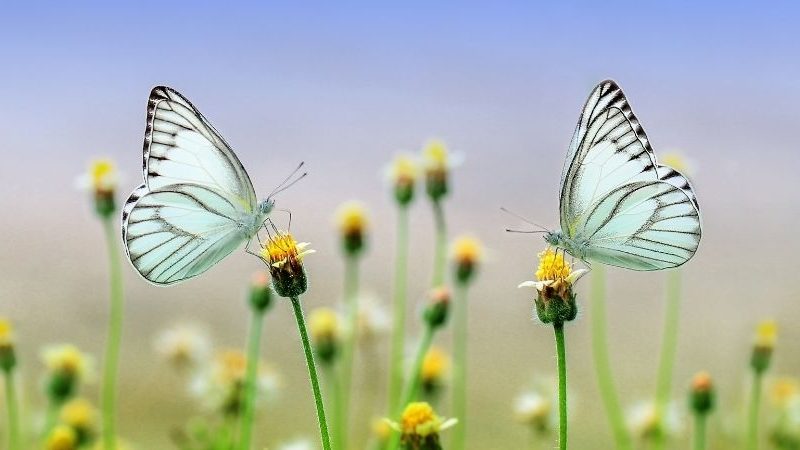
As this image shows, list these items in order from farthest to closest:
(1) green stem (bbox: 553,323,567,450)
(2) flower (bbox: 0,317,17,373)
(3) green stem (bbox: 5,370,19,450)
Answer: (2) flower (bbox: 0,317,17,373) → (3) green stem (bbox: 5,370,19,450) → (1) green stem (bbox: 553,323,567,450)

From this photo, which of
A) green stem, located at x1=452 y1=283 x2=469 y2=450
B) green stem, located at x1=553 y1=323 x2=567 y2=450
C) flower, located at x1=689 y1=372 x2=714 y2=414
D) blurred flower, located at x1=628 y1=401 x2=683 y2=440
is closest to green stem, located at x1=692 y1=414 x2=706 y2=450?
flower, located at x1=689 y1=372 x2=714 y2=414

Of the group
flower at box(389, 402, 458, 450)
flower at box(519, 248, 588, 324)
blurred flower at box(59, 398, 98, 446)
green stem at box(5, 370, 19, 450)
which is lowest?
blurred flower at box(59, 398, 98, 446)

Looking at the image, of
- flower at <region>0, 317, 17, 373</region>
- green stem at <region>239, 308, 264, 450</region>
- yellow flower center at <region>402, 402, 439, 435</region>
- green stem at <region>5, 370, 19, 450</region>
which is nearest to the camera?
yellow flower center at <region>402, 402, 439, 435</region>

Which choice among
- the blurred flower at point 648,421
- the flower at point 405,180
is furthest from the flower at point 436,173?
the blurred flower at point 648,421

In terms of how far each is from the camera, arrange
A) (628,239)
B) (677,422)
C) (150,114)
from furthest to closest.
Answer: (677,422) → (150,114) → (628,239)

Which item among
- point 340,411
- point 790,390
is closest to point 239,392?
point 340,411

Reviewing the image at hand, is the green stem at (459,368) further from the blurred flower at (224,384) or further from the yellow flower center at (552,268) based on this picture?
the yellow flower center at (552,268)

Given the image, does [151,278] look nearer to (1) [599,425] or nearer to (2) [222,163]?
(2) [222,163]

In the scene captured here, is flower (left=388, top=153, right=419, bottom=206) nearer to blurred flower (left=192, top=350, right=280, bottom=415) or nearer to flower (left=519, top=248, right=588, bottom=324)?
blurred flower (left=192, top=350, right=280, bottom=415)
